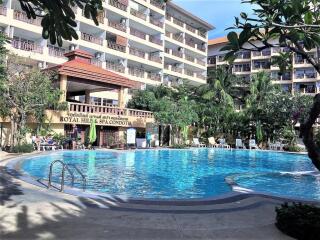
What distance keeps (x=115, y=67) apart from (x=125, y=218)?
3692cm

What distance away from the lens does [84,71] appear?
92.7 feet

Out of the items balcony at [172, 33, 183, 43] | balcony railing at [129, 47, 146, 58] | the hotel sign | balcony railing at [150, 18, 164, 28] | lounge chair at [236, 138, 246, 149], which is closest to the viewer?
the hotel sign

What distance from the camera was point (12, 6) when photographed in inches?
1335

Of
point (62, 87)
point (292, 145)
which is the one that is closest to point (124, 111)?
point (62, 87)

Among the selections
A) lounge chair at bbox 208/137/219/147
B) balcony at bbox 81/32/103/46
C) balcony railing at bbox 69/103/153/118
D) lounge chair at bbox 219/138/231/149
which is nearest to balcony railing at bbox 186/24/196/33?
balcony at bbox 81/32/103/46

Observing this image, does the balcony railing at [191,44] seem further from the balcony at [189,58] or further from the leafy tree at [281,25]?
the leafy tree at [281,25]

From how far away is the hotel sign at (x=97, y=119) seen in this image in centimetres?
2748

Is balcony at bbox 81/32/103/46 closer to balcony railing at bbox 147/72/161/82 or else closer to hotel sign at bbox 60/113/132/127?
balcony railing at bbox 147/72/161/82

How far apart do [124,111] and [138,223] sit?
26.3 metres

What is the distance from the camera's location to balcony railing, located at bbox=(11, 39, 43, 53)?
32156 millimetres

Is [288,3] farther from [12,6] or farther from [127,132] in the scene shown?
[12,6]

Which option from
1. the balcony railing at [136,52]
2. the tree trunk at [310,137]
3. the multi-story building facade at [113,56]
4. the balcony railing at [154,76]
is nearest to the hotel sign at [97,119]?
the multi-story building facade at [113,56]

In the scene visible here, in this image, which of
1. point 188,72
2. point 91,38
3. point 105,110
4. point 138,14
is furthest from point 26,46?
point 188,72

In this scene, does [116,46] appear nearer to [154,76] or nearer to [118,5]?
[118,5]
